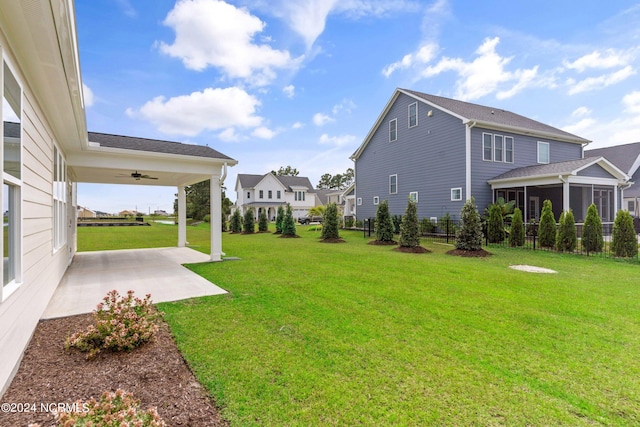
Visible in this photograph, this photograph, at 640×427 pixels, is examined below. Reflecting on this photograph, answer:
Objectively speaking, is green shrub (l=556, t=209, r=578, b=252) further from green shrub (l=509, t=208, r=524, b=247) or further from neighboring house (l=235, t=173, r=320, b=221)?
neighboring house (l=235, t=173, r=320, b=221)

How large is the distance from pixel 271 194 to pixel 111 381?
35.5 m

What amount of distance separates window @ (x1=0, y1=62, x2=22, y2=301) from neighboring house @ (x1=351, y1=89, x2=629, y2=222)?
14.3m

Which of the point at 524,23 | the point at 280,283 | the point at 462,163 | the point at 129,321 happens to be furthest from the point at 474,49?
the point at 129,321

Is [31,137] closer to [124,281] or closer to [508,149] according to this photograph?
[124,281]

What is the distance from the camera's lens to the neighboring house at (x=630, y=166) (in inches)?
745

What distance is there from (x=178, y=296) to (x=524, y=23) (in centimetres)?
1465

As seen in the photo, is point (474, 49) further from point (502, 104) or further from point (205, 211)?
point (205, 211)

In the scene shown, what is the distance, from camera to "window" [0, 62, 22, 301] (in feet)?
7.91

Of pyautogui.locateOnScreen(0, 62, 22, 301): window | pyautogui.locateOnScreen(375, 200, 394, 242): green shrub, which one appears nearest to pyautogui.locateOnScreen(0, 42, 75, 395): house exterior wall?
pyautogui.locateOnScreen(0, 62, 22, 301): window

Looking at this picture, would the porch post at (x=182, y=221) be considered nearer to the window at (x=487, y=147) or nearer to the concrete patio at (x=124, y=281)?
the concrete patio at (x=124, y=281)

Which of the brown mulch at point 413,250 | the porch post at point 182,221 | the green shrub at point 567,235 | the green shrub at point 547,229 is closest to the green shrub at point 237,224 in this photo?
the porch post at point 182,221

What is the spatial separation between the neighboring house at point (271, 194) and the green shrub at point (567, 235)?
28.2 metres

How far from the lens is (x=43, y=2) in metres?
2.16

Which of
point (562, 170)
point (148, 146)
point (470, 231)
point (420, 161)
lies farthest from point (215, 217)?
point (562, 170)
